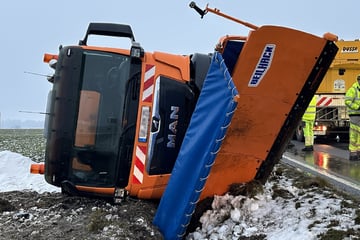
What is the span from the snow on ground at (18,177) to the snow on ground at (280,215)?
2968 millimetres

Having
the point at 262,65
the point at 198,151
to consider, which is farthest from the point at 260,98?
the point at 198,151

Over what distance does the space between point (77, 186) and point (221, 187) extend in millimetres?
1304

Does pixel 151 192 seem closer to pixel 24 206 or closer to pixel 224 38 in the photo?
pixel 24 206

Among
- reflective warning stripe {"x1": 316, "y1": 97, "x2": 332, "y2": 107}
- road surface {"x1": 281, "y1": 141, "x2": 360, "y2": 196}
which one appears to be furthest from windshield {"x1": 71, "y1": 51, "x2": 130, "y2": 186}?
reflective warning stripe {"x1": 316, "y1": 97, "x2": 332, "y2": 107}

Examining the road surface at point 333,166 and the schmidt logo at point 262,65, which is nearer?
the schmidt logo at point 262,65

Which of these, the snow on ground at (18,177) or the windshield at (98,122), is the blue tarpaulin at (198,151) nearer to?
the windshield at (98,122)

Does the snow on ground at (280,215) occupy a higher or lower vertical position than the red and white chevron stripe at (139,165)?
lower

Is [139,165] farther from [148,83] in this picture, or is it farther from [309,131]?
[309,131]

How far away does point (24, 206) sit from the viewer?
3.99 meters

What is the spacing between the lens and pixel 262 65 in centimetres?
356

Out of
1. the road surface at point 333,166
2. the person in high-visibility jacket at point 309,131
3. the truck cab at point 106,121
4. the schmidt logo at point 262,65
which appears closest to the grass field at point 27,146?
the truck cab at point 106,121

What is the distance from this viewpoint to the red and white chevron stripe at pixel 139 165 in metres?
3.65

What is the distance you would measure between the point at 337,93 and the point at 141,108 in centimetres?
1039

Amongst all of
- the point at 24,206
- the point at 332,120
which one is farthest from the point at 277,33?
the point at 332,120
